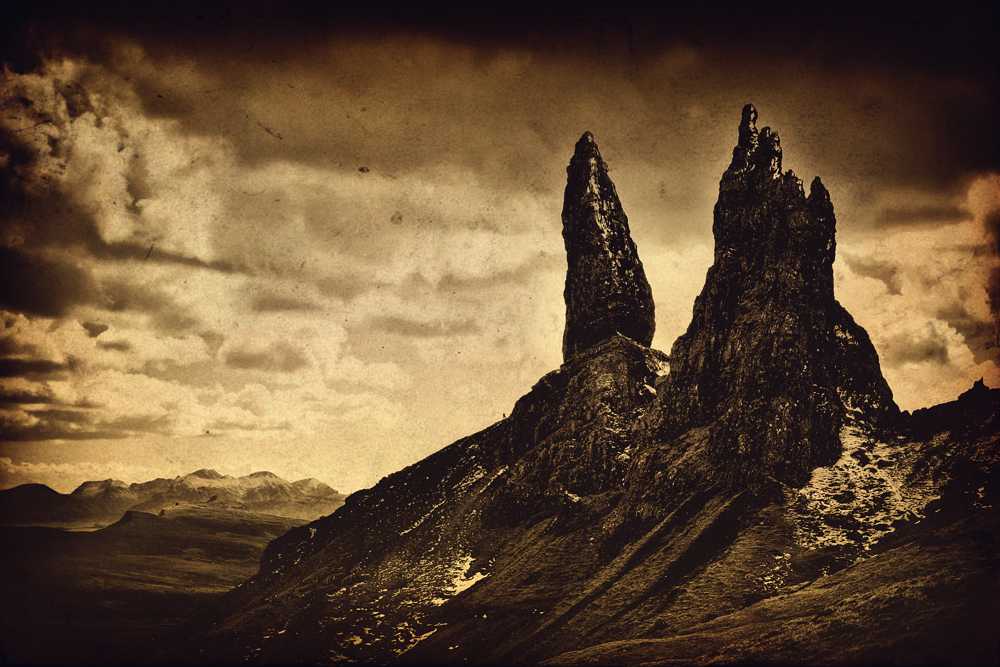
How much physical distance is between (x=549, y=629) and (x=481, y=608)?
13.6 meters

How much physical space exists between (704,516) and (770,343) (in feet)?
87.4

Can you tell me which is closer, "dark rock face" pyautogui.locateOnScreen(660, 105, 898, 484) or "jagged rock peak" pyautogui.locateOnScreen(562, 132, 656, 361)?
"dark rock face" pyautogui.locateOnScreen(660, 105, 898, 484)

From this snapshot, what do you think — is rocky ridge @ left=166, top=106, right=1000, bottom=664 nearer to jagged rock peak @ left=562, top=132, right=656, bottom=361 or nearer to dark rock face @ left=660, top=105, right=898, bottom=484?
dark rock face @ left=660, top=105, right=898, bottom=484

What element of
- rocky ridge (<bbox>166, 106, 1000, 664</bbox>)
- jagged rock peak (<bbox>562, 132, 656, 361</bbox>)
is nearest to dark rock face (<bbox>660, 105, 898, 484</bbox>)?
rocky ridge (<bbox>166, 106, 1000, 664</bbox>)

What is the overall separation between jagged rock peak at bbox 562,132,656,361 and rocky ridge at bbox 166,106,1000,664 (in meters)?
0.91

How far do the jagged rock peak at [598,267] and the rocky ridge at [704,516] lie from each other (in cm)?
91

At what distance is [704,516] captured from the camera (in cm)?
10200

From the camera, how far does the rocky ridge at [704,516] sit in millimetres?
77375

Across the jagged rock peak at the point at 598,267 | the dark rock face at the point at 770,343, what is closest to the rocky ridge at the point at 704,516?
the dark rock face at the point at 770,343

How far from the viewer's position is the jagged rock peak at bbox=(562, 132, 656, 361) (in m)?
144

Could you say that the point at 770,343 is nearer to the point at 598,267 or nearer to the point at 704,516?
the point at 704,516

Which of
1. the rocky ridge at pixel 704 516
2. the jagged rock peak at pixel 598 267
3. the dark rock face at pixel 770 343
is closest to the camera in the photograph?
the rocky ridge at pixel 704 516

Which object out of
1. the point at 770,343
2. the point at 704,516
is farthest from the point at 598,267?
the point at 704,516

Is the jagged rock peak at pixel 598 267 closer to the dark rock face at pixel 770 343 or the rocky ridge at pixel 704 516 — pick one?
the rocky ridge at pixel 704 516
